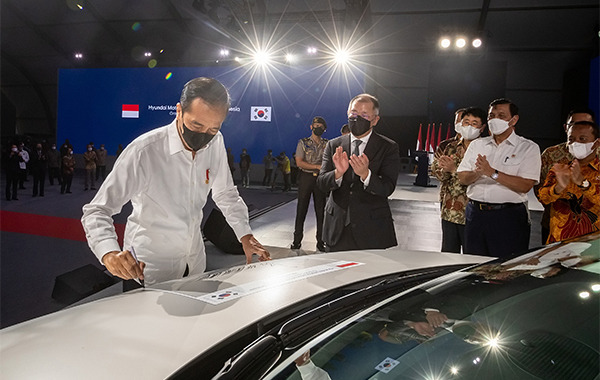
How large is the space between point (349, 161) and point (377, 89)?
13497 millimetres

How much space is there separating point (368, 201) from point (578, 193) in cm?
125

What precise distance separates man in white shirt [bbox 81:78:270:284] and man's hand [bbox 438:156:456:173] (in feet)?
6.03

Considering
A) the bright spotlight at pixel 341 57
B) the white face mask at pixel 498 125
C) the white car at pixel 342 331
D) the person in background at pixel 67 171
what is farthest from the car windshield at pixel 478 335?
the bright spotlight at pixel 341 57

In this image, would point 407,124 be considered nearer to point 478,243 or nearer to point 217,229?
point 217,229

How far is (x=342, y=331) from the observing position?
0.83 meters

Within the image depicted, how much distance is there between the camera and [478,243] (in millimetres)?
2543

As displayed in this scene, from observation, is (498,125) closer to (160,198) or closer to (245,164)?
(160,198)

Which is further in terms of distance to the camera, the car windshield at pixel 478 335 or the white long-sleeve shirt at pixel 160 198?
the white long-sleeve shirt at pixel 160 198

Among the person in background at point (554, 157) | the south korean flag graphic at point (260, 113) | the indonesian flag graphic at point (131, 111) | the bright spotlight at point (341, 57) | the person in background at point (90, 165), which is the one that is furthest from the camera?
the indonesian flag graphic at point (131, 111)

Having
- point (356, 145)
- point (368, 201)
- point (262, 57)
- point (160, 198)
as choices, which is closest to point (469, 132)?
point (356, 145)

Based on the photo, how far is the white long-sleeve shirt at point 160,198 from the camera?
1.40 metres

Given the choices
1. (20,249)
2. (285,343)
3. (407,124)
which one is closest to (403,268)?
(285,343)

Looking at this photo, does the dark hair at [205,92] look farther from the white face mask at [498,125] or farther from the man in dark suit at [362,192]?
the white face mask at [498,125]

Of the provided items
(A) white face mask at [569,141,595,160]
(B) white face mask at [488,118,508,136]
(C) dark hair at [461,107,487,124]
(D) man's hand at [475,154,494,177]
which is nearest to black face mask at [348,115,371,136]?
(D) man's hand at [475,154,494,177]
